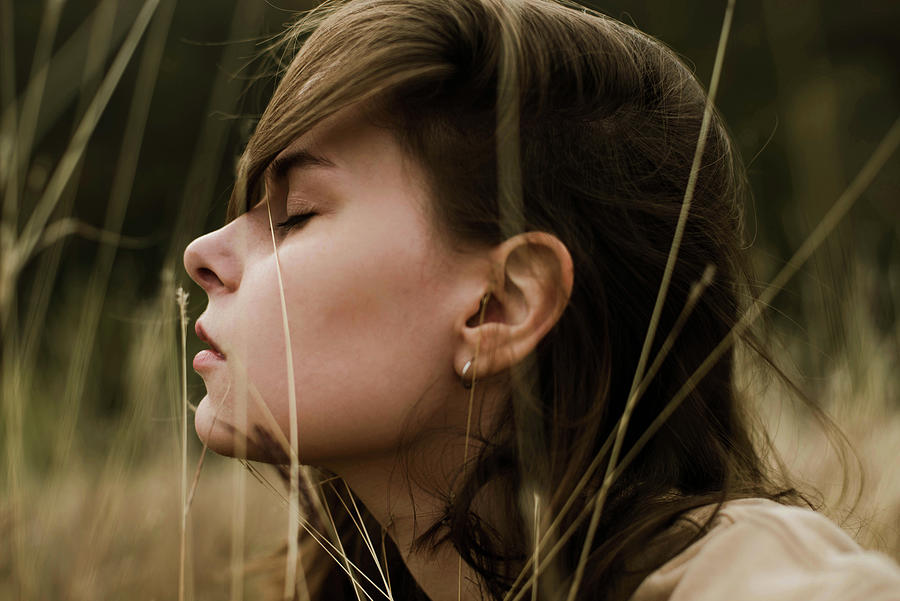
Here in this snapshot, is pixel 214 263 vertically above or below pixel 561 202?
below

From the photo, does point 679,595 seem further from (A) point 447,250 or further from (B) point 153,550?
(B) point 153,550

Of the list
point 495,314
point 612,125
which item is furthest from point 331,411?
point 612,125

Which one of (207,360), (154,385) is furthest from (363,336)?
(154,385)

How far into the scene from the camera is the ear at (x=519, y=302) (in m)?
1.19

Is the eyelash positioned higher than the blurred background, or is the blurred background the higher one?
the eyelash

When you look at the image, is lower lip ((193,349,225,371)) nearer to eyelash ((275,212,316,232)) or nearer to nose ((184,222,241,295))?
nose ((184,222,241,295))

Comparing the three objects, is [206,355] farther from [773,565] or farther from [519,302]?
[773,565]

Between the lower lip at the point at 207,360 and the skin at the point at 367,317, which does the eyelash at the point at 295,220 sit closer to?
the skin at the point at 367,317

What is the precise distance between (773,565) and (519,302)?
0.49 metres

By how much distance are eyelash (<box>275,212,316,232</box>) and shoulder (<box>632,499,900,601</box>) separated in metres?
0.64

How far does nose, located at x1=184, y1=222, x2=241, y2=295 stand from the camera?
1.27 m

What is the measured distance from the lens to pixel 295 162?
1.27 metres

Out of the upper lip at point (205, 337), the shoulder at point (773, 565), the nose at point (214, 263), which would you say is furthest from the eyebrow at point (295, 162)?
the shoulder at point (773, 565)

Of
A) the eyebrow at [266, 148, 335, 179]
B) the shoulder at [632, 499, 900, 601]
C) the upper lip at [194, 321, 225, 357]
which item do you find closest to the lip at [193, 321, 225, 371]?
the upper lip at [194, 321, 225, 357]
